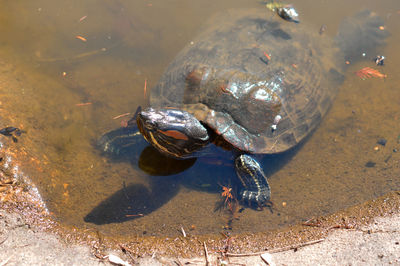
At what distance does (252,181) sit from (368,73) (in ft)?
12.2

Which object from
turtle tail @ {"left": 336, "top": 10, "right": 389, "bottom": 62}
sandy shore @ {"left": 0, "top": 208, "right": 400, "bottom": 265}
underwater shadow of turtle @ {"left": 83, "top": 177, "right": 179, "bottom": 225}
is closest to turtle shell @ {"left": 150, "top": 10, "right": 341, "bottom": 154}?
turtle tail @ {"left": 336, "top": 10, "right": 389, "bottom": 62}

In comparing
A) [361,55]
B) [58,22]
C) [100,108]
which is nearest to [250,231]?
[100,108]

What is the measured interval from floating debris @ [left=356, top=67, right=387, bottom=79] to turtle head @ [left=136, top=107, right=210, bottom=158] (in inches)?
150

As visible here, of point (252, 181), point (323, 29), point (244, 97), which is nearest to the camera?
point (244, 97)

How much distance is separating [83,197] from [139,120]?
1.30 meters

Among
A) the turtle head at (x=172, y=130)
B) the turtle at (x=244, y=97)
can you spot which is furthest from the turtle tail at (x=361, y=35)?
the turtle head at (x=172, y=130)

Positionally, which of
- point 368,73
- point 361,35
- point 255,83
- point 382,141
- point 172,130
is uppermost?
point 255,83

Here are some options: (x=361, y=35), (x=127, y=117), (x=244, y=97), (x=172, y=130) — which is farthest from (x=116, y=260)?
(x=361, y=35)

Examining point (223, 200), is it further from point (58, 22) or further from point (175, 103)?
point (58, 22)

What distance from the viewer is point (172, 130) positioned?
155 inches

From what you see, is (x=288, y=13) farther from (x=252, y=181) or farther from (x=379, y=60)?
(x=252, y=181)

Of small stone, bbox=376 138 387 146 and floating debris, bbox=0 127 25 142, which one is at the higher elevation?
floating debris, bbox=0 127 25 142

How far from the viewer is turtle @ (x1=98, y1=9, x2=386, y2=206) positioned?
4.24 m

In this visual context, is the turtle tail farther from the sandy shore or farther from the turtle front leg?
the sandy shore
